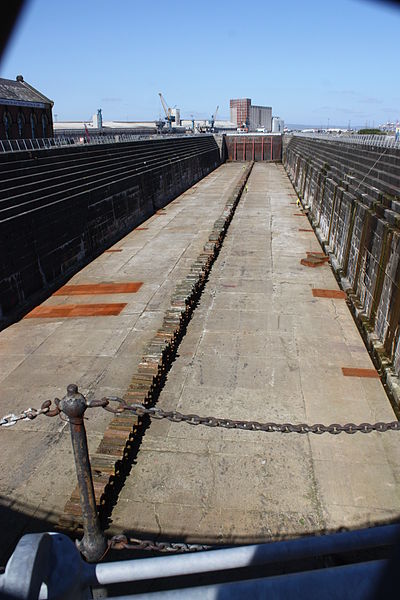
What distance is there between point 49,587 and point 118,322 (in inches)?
452

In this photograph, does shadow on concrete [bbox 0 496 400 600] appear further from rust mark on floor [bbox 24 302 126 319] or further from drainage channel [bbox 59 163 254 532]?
rust mark on floor [bbox 24 302 126 319]

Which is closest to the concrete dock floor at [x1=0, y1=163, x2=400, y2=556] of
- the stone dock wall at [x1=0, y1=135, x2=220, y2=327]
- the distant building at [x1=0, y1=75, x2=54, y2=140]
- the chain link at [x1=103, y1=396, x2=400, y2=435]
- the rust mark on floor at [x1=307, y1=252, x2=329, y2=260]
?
the stone dock wall at [x1=0, y1=135, x2=220, y2=327]

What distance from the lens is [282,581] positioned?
1.80 m

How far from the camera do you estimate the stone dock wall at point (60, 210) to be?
1459cm

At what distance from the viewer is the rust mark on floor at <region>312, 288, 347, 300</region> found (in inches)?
603

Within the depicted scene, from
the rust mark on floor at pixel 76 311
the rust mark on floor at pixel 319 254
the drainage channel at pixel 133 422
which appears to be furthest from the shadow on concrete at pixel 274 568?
the rust mark on floor at pixel 319 254

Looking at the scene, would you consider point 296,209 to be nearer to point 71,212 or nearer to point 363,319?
point 71,212

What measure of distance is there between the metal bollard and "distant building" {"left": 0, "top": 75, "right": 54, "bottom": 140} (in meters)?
45.3

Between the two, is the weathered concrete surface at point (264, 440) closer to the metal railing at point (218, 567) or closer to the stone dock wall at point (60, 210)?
the metal railing at point (218, 567)

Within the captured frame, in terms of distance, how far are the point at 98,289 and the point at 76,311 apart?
7.37 feet

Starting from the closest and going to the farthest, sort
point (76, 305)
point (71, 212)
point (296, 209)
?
point (76, 305)
point (71, 212)
point (296, 209)

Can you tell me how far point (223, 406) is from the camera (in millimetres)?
9109

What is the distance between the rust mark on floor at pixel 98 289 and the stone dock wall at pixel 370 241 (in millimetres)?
7754

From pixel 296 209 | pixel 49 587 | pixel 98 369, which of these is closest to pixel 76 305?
pixel 98 369
